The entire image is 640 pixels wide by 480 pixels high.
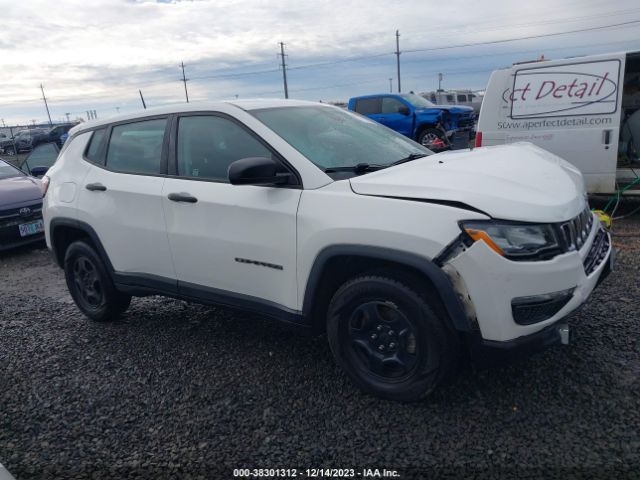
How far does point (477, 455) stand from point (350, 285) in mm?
1039

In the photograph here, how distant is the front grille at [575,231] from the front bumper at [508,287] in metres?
0.06

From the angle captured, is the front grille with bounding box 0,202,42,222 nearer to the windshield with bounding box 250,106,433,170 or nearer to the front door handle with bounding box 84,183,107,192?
the front door handle with bounding box 84,183,107,192

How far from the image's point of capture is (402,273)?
270 centimetres

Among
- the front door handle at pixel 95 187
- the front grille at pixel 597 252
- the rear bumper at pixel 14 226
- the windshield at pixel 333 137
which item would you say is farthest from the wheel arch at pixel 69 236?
the front grille at pixel 597 252

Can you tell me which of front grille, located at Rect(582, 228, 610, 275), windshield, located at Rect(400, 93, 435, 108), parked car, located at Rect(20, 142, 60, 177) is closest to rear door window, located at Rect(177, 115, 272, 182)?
front grille, located at Rect(582, 228, 610, 275)

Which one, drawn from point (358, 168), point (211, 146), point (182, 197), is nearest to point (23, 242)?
point (182, 197)

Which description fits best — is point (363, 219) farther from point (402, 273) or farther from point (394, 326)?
point (394, 326)

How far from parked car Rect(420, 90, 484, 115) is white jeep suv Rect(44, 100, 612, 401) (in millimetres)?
24562

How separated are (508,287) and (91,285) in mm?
3485

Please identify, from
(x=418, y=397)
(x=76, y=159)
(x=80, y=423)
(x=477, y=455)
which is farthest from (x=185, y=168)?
(x=477, y=455)

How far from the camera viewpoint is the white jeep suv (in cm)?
246

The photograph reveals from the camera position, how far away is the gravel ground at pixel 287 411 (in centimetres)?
248

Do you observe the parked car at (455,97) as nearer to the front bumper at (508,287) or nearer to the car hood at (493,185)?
the car hood at (493,185)

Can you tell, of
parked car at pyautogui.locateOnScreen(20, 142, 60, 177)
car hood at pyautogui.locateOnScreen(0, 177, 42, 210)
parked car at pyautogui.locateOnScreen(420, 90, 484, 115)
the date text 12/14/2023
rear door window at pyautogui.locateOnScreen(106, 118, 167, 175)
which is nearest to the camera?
the date text 12/14/2023
